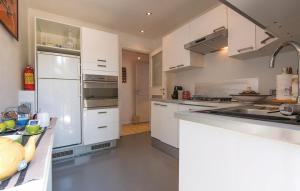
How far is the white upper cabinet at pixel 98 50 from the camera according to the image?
248 cm

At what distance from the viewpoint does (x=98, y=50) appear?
2605 mm

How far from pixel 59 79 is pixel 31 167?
209cm

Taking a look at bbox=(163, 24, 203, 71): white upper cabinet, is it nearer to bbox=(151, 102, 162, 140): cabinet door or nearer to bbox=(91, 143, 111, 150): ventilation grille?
bbox=(151, 102, 162, 140): cabinet door

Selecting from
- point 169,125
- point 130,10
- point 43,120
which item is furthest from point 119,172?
point 130,10

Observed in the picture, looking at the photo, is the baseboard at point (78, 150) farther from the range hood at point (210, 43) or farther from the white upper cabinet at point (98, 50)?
the range hood at point (210, 43)

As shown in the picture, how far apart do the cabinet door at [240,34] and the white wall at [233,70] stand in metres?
0.40

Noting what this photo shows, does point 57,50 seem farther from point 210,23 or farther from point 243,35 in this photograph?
point 243,35

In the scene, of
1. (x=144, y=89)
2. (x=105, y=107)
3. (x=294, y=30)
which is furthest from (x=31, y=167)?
(x=144, y=89)

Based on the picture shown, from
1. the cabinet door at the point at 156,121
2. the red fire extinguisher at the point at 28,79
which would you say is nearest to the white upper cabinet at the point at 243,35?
the cabinet door at the point at 156,121

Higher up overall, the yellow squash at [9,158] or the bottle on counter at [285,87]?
the bottle on counter at [285,87]

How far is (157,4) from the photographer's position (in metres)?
2.39

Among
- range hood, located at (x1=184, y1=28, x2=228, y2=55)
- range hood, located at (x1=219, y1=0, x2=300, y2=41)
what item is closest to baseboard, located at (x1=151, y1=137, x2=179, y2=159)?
Answer: range hood, located at (x1=184, y1=28, x2=228, y2=55)

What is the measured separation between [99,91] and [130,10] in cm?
144

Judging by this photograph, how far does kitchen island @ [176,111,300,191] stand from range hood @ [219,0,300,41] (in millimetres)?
559
